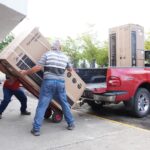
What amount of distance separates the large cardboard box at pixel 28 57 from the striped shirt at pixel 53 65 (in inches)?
12.6

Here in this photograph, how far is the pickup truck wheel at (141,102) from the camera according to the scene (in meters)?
7.78

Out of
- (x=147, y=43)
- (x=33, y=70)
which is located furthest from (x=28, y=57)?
(x=147, y=43)

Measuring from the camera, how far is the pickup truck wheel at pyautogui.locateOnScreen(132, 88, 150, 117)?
778 centimetres

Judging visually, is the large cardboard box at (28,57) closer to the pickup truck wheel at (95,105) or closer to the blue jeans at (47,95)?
the blue jeans at (47,95)

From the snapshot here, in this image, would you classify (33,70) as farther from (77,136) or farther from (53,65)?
(77,136)

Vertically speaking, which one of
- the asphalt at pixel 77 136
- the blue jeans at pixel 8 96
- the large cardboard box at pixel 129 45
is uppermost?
the large cardboard box at pixel 129 45

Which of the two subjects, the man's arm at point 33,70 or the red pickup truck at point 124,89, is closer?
the man's arm at point 33,70

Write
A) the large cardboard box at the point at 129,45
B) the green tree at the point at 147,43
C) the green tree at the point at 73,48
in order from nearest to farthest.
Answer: the large cardboard box at the point at 129,45, the green tree at the point at 147,43, the green tree at the point at 73,48

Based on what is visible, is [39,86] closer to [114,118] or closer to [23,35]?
[23,35]

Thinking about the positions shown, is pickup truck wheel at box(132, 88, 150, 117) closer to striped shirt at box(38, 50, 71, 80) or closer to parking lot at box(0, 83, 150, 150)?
parking lot at box(0, 83, 150, 150)

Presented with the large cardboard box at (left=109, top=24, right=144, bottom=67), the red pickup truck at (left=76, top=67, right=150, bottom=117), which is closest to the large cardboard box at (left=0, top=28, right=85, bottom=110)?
the red pickup truck at (left=76, top=67, right=150, bottom=117)

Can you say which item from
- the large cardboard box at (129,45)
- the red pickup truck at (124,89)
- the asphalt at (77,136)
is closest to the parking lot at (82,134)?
the asphalt at (77,136)

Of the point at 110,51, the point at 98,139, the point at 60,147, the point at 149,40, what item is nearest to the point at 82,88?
the point at 98,139

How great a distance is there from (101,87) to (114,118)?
2.89 ft
